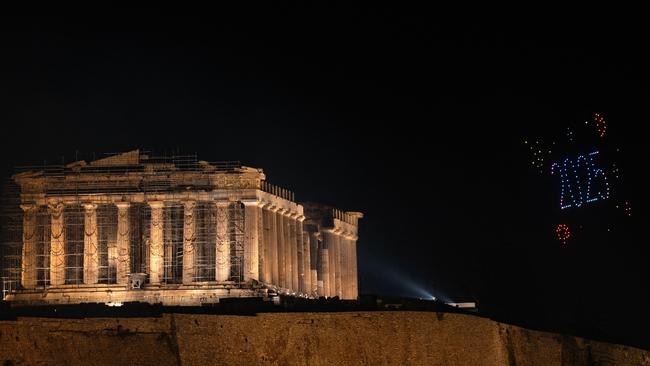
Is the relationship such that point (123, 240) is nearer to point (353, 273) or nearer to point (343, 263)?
point (343, 263)

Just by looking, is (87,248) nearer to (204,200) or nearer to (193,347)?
(204,200)

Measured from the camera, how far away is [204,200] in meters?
88.8

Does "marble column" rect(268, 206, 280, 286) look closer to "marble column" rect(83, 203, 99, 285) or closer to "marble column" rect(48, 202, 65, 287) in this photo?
"marble column" rect(83, 203, 99, 285)

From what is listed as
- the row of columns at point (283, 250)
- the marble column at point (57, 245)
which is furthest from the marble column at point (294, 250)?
the marble column at point (57, 245)

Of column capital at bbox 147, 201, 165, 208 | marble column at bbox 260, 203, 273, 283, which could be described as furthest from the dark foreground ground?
column capital at bbox 147, 201, 165, 208

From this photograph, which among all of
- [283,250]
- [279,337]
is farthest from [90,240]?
[279,337]

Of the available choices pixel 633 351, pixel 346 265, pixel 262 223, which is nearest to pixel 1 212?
pixel 262 223

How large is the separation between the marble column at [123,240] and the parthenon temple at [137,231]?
6 cm

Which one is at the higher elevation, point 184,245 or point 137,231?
point 137,231

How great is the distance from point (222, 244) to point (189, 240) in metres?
1.92

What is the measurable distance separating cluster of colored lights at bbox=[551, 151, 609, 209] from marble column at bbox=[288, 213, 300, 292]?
22654mm

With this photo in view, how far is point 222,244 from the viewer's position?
88688 mm

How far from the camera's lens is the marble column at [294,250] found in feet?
312

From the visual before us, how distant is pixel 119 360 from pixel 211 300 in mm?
24757
